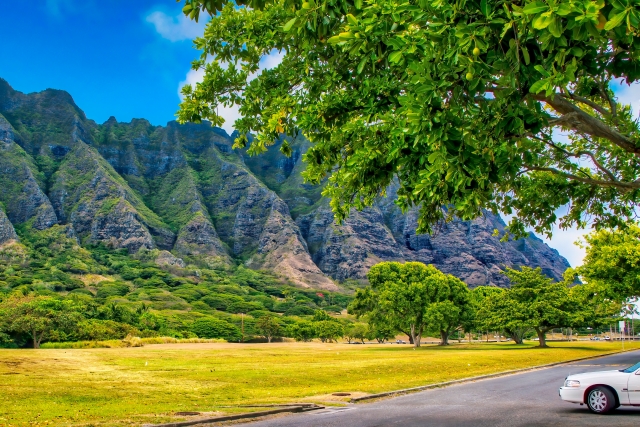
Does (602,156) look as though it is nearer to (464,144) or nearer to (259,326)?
(464,144)

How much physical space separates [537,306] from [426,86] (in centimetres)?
6385

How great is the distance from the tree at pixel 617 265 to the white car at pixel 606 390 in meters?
25.3

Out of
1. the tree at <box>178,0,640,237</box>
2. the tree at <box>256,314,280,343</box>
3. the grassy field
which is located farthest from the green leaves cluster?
the tree at <box>178,0,640,237</box>

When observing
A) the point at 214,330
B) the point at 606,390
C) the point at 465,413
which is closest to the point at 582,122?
the point at 606,390

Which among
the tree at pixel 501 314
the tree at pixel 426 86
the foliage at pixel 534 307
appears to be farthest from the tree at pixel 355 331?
the tree at pixel 426 86

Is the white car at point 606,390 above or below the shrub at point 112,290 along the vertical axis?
below

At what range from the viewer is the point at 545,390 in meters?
18.3

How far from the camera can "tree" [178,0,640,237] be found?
498 cm

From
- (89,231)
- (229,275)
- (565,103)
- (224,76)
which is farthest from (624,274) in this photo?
(89,231)

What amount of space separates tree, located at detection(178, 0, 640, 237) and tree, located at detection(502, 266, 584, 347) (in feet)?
168

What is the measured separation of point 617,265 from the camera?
36.8 meters

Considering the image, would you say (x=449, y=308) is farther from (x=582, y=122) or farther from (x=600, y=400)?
(x=582, y=122)

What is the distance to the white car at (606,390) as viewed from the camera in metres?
12.4

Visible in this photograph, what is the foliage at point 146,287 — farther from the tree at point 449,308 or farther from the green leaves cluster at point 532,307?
the green leaves cluster at point 532,307
